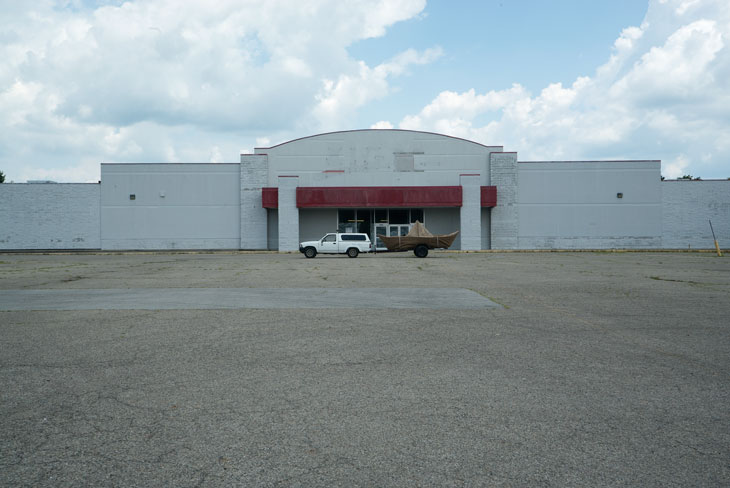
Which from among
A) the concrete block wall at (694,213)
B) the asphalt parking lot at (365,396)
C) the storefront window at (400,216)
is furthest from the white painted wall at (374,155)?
the asphalt parking lot at (365,396)

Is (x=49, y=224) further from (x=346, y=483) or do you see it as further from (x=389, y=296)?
(x=346, y=483)

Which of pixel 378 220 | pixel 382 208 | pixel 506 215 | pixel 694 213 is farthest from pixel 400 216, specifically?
pixel 694 213

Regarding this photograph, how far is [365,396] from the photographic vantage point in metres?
4.44

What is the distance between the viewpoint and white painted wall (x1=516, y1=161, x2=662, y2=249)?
42062 millimetres

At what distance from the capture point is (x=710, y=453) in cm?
328

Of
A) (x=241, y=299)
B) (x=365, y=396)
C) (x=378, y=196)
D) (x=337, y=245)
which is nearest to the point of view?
(x=365, y=396)

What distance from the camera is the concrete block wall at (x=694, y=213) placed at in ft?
141

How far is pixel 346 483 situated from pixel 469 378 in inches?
92.7

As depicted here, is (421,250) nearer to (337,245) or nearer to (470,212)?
(337,245)

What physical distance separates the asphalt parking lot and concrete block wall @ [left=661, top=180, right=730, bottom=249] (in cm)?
3877

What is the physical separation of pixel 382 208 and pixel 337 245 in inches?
461

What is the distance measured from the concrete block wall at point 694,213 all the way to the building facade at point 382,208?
0.35 meters

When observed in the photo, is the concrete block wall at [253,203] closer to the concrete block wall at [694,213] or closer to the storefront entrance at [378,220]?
the storefront entrance at [378,220]

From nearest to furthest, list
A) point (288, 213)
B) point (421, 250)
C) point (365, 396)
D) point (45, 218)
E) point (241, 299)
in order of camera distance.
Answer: point (365, 396)
point (241, 299)
point (421, 250)
point (288, 213)
point (45, 218)
